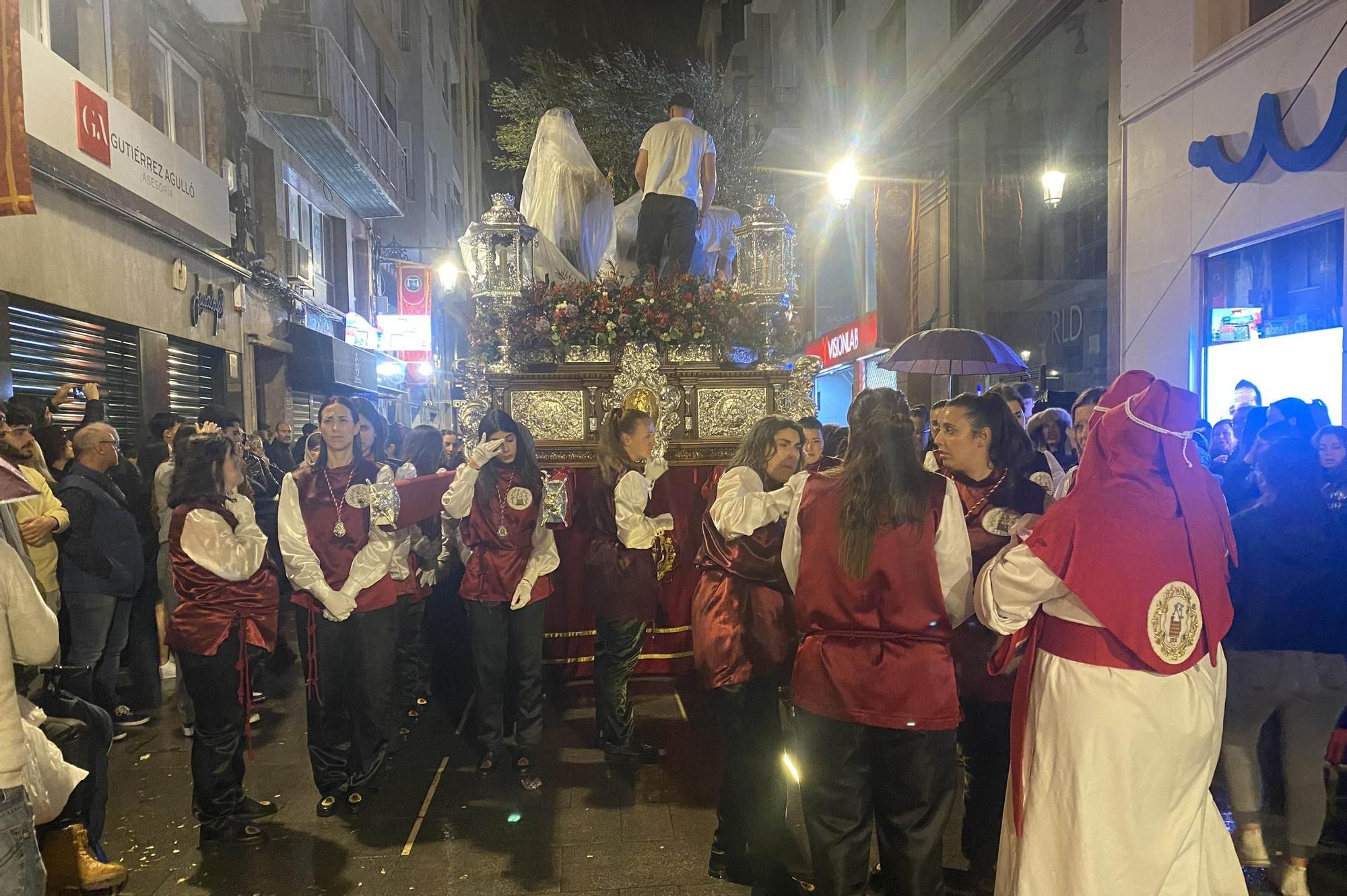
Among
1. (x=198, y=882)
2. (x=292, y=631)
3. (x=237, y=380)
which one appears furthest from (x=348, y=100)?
(x=198, y=882)

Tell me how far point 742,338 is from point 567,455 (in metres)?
1.77

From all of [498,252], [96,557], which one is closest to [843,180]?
[498,252]

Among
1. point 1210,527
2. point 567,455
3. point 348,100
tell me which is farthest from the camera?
point 348,100

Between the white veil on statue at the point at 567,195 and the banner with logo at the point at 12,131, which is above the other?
the white veil on statue at the point at 567,195

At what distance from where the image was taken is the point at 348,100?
16.3 meters

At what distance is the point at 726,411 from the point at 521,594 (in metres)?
2.72

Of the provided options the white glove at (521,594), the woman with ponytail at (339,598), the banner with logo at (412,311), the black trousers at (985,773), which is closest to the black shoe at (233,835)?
the woman with ponytail at (339,598)

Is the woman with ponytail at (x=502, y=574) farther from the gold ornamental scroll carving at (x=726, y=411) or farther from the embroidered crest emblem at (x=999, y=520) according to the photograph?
the embroidered crest emblem at (x=999, y=520)

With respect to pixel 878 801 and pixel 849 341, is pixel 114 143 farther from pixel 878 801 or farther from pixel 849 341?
pixel 849 341

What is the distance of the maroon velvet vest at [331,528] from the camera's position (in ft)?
14.4

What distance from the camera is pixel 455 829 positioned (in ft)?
14.1

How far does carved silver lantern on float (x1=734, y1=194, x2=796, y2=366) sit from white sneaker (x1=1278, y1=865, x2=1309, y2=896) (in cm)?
479

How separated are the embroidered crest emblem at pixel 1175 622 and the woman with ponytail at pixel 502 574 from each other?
3.27 meters

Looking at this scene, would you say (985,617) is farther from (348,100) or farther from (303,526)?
(348,100)
